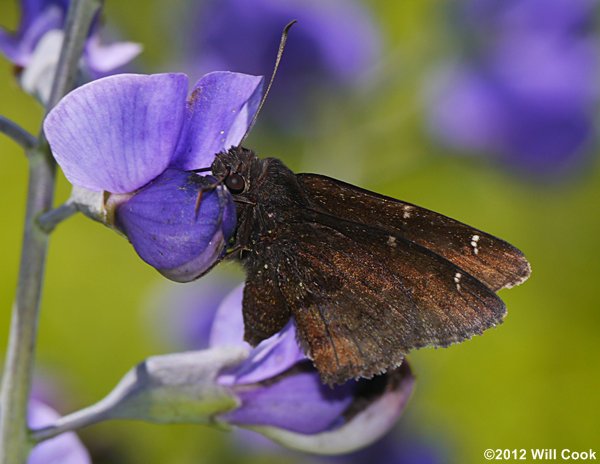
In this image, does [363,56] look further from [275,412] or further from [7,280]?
[275,412]

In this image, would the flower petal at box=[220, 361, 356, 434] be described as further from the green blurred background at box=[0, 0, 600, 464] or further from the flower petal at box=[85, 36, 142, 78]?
the green blurred background at box=[0, 0, 600, 464]

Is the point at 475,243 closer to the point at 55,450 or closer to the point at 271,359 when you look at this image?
the point at 271,359

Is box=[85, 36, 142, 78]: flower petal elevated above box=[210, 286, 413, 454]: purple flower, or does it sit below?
above

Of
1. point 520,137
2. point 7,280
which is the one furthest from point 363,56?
point 7,280

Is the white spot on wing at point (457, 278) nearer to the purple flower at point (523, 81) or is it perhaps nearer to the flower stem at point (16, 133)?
the flower stem at point (16, 133)

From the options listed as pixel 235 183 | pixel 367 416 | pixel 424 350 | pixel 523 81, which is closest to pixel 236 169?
pixel 235 183

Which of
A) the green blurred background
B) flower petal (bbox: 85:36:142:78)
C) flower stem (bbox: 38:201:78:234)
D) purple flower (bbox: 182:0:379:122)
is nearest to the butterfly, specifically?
flower stem (bbox: 38:201:78:234)
